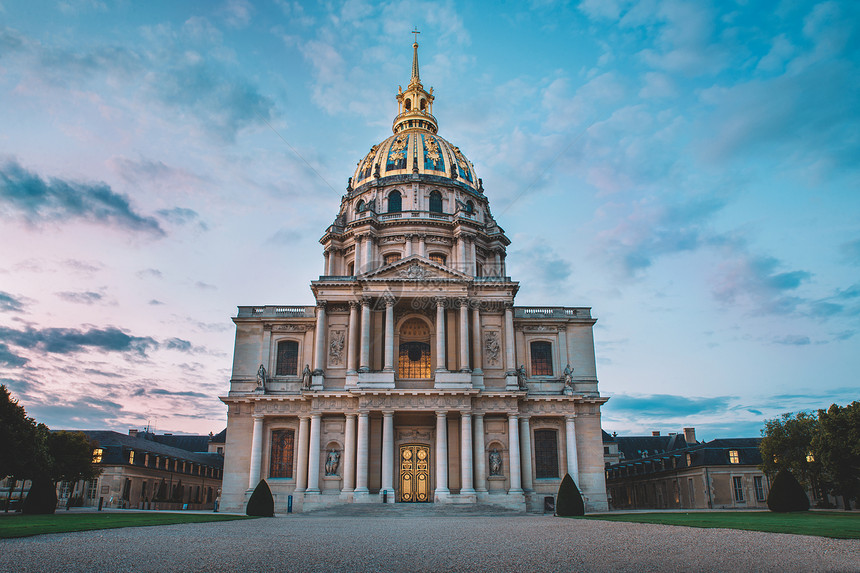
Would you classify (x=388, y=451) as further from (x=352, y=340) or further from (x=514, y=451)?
(x=514, y=451)

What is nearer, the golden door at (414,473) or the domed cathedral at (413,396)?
the domed cathedral at (413,396)

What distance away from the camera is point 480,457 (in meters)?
39.3

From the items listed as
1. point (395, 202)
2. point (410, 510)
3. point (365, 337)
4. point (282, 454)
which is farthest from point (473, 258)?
point (410, 510)

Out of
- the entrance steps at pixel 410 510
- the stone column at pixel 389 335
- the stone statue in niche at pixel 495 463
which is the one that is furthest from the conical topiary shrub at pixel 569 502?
the stone column at pixel 389 335

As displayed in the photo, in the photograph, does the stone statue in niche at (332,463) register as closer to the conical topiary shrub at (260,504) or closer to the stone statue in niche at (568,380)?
the conical topiary shrub at (260,504)

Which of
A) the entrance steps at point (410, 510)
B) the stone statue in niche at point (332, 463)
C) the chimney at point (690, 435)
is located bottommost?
the entrance steps at point (410, 510)

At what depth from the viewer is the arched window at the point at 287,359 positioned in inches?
1748

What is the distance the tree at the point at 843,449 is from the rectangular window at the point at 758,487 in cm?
2041

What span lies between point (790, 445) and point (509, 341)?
65.0 ft

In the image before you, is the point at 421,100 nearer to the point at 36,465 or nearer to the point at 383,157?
the point at 383,157

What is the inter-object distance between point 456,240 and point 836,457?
31.8m

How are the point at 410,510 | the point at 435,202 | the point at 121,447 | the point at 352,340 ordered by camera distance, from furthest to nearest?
1. the point at 435,202
2. the point at 121,447
3. the point at 352,340
4. the point at 410,510

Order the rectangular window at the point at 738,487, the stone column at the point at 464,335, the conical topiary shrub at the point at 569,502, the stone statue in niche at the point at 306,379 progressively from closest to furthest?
the conical topiary shrub at the point at 569,502 → the stone column at the point at 464,335 → the stone statue in niche at the point at 306,379 → the rectangular window at the point at 738,487

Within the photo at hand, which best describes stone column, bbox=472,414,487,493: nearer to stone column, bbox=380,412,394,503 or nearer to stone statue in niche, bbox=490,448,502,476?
stone statue in niche, bbox=490,448,502,476
